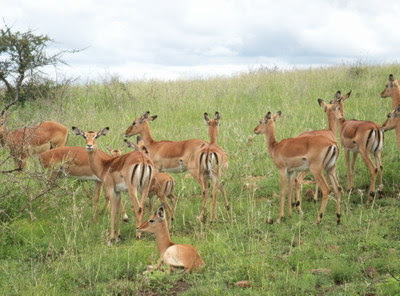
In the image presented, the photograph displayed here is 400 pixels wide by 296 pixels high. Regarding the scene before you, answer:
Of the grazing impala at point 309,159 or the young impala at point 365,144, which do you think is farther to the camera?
the young impala at point 365,144

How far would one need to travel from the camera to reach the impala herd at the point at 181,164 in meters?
6.86

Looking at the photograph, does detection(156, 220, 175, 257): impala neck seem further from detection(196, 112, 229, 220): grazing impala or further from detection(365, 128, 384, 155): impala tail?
detection(365, 128, 384, 155): impala tail

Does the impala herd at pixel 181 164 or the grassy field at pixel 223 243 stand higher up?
the impala herd at pixel 181 164

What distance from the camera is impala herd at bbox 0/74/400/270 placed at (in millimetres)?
6863

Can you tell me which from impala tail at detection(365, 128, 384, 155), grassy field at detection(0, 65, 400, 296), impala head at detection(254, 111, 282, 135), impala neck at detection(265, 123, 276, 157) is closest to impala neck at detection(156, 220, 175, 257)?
grassy field at detection(0, 65, 400, 296)

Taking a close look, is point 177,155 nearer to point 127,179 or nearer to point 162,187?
point 162,187

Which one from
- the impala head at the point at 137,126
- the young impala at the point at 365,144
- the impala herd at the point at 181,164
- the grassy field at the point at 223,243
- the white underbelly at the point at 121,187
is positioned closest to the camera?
the grassy field at the point at 223,243

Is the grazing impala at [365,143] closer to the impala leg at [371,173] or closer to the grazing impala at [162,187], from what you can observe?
the impala leg at [371,173]

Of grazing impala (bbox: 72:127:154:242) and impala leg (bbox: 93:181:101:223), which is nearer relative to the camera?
grazing impala (bbox: 72:127:154:242)

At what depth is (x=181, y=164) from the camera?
27.9 ft

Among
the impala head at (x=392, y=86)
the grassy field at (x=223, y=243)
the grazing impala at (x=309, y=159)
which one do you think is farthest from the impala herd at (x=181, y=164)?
the impala head at (x=392, y=86)

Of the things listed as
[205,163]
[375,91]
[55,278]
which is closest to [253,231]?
[205,163]

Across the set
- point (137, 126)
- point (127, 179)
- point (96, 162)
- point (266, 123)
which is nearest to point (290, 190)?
point (266, 123)

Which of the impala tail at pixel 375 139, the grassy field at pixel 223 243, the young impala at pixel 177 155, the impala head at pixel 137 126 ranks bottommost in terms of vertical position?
the grassy field at pixel 223 243
